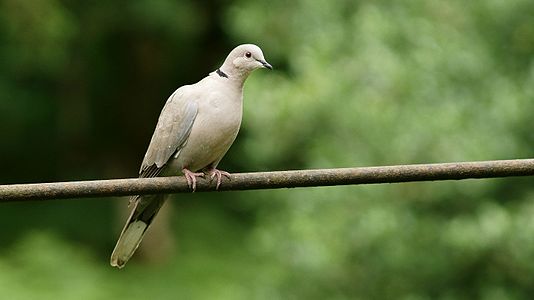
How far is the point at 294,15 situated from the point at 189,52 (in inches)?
201

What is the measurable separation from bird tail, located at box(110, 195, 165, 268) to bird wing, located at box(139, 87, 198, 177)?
0.17 m

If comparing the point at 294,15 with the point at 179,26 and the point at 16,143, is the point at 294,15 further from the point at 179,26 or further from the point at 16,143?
the point at 16,143

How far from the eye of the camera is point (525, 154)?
645cm

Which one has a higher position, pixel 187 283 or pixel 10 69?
pixel 10 69

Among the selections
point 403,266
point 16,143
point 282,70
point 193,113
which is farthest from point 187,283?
point 193,113

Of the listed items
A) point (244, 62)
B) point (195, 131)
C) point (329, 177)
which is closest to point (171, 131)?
point (195, 131)

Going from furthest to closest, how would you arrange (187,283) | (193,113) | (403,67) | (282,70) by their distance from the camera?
(187,283), (282,70), (403,67), (193,113)

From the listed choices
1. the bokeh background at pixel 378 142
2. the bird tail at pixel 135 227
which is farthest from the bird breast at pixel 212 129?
the bokeh background at pixel 378 142

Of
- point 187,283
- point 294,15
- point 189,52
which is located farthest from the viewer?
point 189,52

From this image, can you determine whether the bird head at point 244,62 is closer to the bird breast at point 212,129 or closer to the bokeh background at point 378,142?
the bird breast at point 212,129

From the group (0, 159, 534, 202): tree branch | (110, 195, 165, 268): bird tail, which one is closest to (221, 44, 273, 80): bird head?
(110, 195, 165, 268): bird tail

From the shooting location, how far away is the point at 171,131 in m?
4.40

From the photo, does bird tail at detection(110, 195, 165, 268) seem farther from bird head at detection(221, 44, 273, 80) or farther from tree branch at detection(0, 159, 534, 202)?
tree branch at detection(0, 159, 534, 202)

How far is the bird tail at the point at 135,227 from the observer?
13.4 feet
